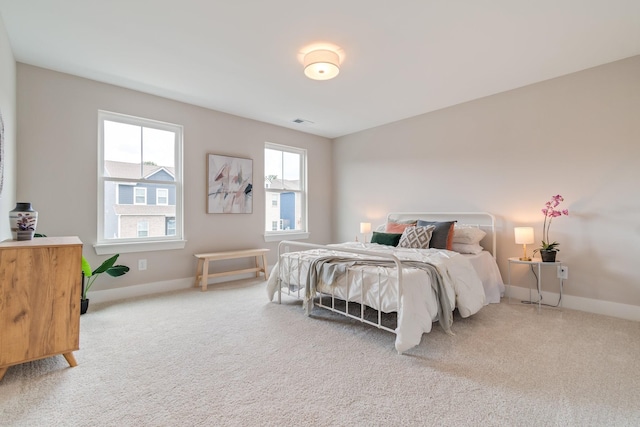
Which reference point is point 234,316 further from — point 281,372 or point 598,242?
point 598,242

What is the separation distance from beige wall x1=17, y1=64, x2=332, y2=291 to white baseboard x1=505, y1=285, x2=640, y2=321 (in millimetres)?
3498

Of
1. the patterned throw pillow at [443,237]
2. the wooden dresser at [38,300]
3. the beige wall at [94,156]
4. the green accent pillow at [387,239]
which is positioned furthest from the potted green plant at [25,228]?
the patterned throw pillow at [443,237]

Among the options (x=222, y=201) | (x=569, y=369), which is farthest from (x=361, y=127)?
(x=569, y=369)

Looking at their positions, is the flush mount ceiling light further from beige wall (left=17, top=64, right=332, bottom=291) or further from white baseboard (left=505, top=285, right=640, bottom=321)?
white baseboard (left=505, top=285, right=640, bottom=321)

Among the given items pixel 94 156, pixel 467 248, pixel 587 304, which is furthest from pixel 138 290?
pixel 587 304

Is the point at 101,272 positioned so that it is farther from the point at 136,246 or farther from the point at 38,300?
the point at 38,300

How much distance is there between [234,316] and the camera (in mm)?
2951

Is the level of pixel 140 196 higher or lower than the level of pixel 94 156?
lower

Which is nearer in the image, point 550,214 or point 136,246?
point 550,214

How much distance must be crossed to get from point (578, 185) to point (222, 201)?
4358 mm

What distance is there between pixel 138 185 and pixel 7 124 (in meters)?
1.32

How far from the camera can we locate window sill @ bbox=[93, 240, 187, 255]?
342 cm

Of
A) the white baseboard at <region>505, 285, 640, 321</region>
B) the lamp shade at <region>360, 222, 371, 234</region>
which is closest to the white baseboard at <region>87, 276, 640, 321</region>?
the white baseboard at <region>505, 285, 640, 321</region>

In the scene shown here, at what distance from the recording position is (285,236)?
16.9 ft
